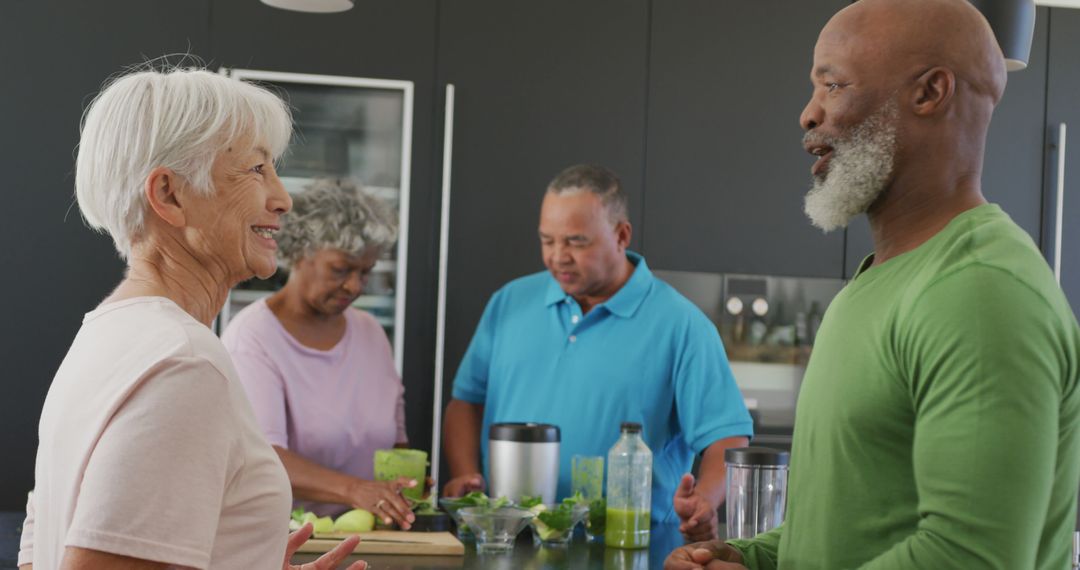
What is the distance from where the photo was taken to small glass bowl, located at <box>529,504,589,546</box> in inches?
85.9

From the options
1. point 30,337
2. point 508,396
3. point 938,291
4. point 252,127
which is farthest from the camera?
point 30,337

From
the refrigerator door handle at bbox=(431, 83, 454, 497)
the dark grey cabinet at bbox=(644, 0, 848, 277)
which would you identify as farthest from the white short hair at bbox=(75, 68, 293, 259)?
the dark grey cabinet at bbox=(644, 0, 848, 277)

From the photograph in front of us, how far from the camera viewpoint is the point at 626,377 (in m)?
2.79

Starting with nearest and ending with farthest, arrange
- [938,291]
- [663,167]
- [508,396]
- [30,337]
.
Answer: [938,291] < [508,396] < [30,337] < [663,167]

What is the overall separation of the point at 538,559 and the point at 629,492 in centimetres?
24

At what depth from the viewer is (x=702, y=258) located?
4.00 metres

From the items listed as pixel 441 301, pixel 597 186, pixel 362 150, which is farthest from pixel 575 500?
pixel 362 150

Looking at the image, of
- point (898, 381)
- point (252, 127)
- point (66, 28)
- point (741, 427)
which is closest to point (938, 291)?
point (898, 381)

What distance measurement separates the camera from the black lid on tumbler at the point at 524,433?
232 cm

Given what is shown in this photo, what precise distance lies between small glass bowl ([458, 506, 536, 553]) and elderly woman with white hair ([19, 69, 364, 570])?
88 centimetres

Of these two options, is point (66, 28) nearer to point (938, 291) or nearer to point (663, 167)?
point (663, 167)

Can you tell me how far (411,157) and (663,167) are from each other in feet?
2.77

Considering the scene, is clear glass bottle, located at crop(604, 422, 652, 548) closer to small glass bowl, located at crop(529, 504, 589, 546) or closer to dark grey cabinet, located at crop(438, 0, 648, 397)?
small glass bowl, located at crop(529, 504, 589, 546)

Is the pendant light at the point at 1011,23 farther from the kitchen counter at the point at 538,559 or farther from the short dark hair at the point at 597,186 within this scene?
the kitchen counter at the point at 538,559
